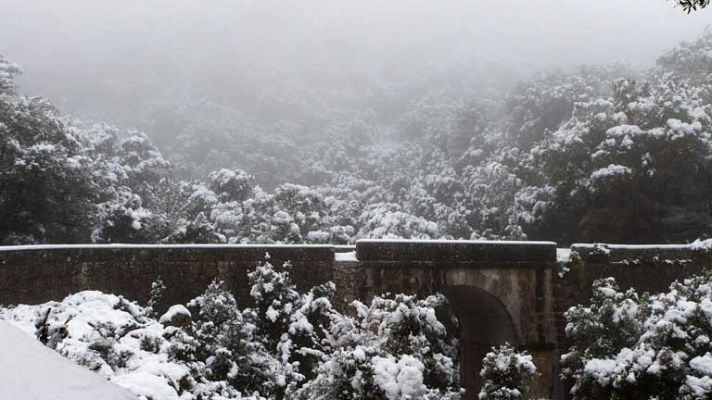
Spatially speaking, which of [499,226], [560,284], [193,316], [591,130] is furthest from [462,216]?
[193,316]

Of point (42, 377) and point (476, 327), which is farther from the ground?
point (476, 327)

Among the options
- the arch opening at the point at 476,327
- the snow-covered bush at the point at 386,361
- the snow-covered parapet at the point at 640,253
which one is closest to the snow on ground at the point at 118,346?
the snow-covered bush at the point at 386,361

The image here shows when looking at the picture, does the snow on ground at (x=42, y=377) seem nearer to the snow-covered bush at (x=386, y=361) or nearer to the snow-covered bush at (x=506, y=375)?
the snow-covered bush at (x=386, y=361)

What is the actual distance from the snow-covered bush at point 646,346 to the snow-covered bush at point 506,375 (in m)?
1.32

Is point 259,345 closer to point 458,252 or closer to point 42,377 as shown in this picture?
point 458,252

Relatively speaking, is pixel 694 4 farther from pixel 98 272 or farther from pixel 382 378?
pixel 98 272

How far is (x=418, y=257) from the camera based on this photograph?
12.2 metres

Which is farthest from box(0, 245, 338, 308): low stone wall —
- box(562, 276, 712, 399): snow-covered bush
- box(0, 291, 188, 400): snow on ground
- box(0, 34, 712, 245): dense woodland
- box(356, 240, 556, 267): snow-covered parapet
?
box(0, 34, 712, 245): dense woodland

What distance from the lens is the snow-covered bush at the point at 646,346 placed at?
8.37 meters

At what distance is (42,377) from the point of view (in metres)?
1.89

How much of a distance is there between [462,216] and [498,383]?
2236cm

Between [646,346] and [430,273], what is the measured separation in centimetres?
429

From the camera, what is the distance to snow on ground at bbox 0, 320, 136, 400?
1.79m

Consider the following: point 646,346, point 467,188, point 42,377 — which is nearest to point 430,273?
point 646,346
